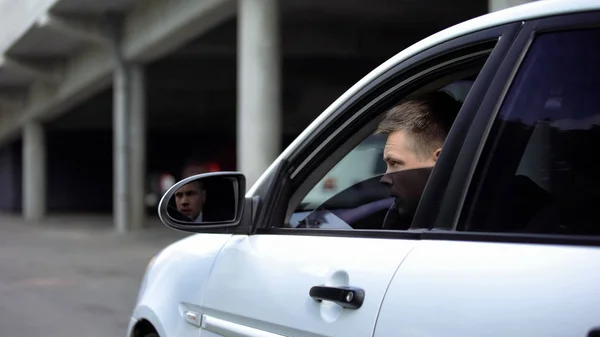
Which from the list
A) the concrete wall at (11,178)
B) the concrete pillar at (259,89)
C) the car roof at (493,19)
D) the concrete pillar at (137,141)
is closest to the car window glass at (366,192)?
the car roof at (493,19)

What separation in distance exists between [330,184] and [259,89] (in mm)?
9890

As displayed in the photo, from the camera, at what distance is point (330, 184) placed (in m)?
2.92

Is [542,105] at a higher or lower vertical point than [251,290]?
higher

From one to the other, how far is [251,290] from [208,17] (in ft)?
44.2

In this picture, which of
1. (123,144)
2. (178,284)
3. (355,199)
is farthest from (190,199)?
(123,144)

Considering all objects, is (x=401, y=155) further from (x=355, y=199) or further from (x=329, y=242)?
(x=329, y=242)

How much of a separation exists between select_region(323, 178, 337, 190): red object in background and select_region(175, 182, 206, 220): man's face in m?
0.49

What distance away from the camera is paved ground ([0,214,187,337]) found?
709 cm

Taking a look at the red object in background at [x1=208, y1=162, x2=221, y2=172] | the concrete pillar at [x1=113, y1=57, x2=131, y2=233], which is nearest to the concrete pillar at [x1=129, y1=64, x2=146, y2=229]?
the concrete pillar at [x1=113, y1=57, x2=131, y2=233]

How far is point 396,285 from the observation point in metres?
1.84

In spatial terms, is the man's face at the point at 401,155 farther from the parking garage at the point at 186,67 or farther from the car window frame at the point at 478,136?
the parking garage at the point at 186,67

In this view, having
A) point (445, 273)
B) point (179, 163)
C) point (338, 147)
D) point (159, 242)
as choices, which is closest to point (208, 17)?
point (159, 242)

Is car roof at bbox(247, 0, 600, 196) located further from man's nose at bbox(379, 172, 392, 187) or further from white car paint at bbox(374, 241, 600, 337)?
white car paint at bbox(374, 241, 600, 337)

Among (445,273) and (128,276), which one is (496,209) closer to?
(445,273)
